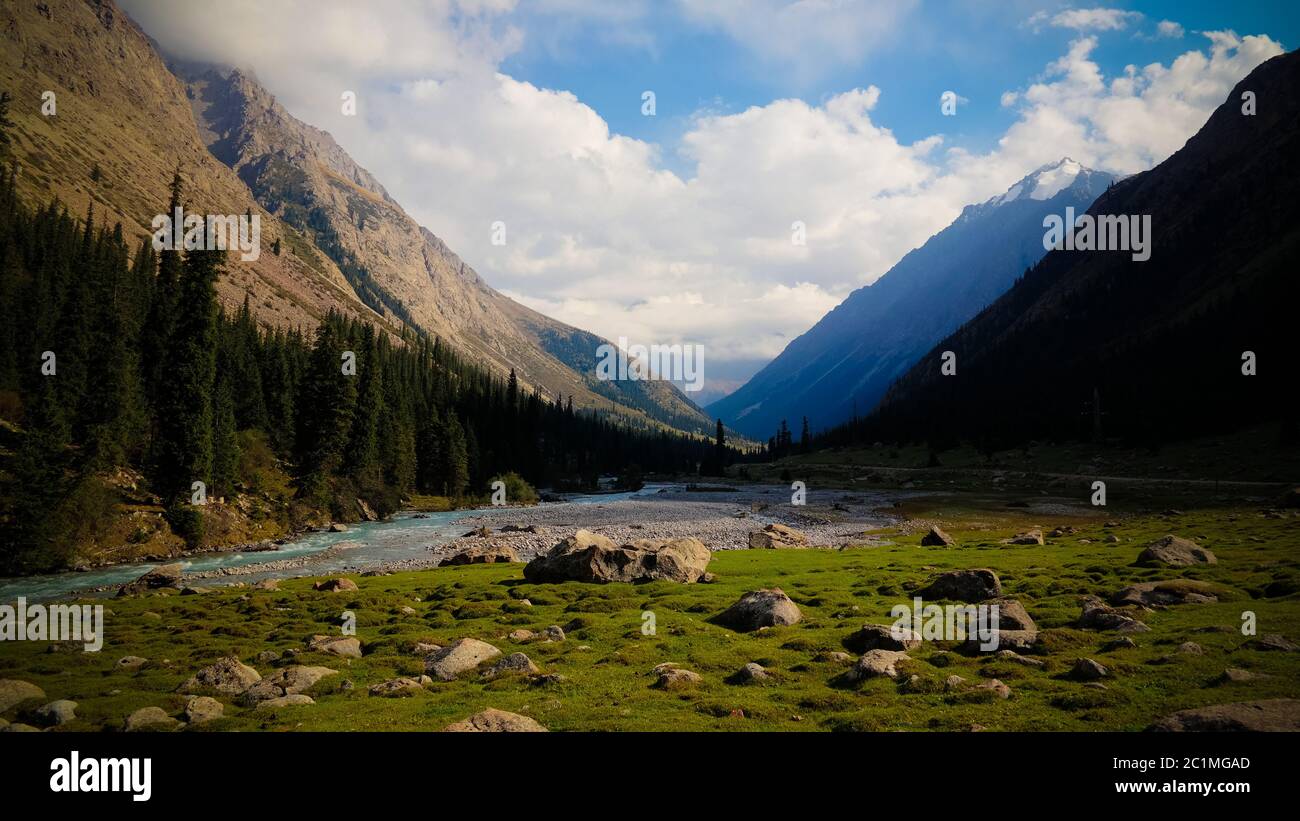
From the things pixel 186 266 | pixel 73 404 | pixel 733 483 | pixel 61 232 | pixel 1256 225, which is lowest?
pixel 733 483

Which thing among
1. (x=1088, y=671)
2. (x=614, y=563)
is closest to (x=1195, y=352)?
(x=614, y=563)

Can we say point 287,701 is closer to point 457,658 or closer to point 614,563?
point 457,658

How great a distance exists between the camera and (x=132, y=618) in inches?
1086

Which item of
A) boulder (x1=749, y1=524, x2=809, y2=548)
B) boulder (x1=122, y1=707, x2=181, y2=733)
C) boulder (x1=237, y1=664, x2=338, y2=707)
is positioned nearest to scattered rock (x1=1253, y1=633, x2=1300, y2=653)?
boulder (x1=237, y1=664, x2=338, y2=707)

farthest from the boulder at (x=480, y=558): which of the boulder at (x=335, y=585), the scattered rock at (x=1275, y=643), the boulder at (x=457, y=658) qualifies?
the scattered rock at (x=1275, y=643)

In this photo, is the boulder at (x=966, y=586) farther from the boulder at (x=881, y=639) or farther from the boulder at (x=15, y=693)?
the boulder at (x=15, y=693)

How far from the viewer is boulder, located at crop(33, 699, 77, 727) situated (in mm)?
14281

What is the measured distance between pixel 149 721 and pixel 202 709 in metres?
1.01

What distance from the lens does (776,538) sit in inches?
2131

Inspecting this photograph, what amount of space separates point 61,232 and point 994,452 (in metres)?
191

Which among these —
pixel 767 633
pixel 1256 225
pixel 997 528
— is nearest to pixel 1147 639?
pixel 767 633

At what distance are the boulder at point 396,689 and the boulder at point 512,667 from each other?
2222mm
